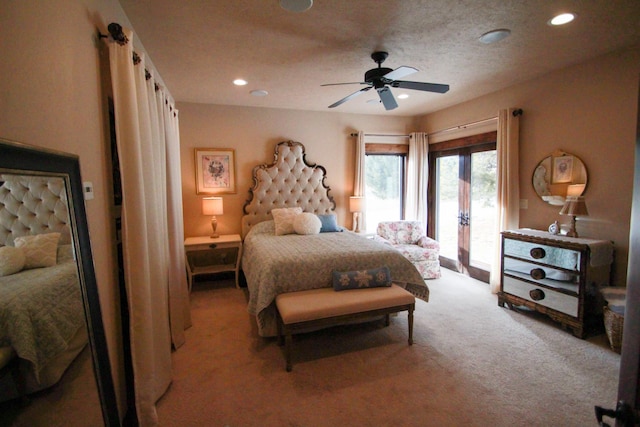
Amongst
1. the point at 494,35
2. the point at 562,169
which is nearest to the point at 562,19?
the point at 494,35

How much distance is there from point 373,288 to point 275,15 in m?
2.44

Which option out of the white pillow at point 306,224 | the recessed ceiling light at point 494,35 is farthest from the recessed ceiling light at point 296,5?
the white pillow at point 306,224

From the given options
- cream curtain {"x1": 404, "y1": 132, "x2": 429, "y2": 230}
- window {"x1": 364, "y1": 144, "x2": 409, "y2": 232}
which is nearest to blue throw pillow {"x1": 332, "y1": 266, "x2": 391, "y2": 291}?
window {"x1": 364, "y1": 144, "x2": 409, "y2": 232}

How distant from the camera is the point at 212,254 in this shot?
15.6ft

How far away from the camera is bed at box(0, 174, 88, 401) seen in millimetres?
906

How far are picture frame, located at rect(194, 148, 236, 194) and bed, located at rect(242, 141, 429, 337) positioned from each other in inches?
14.6

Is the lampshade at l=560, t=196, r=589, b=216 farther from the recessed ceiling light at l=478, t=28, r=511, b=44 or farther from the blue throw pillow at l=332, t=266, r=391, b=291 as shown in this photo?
the blue throw pillow at l=332, t=266, r=391, b=291

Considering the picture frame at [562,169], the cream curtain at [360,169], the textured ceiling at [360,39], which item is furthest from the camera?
the cream curtain at [360,169]

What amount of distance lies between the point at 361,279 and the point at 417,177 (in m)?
3.23

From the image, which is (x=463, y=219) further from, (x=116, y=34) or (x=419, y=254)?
(x=116, y=34)

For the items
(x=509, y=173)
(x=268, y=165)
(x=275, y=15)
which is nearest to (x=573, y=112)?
(x=509, y=173)

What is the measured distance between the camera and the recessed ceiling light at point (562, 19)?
2.24 m

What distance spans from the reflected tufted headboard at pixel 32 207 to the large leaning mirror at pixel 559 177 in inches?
172

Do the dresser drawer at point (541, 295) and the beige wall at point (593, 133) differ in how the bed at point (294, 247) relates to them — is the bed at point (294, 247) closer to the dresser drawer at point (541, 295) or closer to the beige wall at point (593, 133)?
the dresser drawer at point (541, 295)
